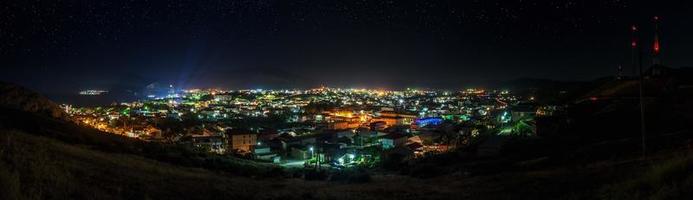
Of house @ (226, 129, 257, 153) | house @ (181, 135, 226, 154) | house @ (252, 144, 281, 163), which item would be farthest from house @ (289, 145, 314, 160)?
house @ (181, 135, 226, 154)

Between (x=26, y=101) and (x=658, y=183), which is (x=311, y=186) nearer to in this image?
(x=658, y=183)

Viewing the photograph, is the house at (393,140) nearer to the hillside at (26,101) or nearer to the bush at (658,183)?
the hillside at (26,101)

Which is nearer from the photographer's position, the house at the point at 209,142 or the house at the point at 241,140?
the house at the point at 209,142

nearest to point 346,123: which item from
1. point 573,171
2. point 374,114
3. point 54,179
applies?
point 374,114

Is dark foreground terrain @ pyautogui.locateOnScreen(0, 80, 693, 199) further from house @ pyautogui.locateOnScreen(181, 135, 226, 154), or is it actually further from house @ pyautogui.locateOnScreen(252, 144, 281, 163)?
house @ pyautogui.locateOnScreen(181, 135, 226, 154)

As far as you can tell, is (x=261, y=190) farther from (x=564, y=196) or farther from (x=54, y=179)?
(x=564, y=196)

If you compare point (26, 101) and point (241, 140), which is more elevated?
point (26, 101)

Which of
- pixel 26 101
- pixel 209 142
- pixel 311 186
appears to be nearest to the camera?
pixel 311 186

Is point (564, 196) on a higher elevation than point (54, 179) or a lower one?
lower

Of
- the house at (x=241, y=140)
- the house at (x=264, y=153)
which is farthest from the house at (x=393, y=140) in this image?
the house at (x=241, y=140)

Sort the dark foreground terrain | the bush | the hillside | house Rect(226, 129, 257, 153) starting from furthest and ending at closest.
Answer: house Rect(226, 129, 257, 153) → the hillside → the dark foreground terrain → the bush

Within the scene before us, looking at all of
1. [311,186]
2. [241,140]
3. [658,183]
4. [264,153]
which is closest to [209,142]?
[241,140]
